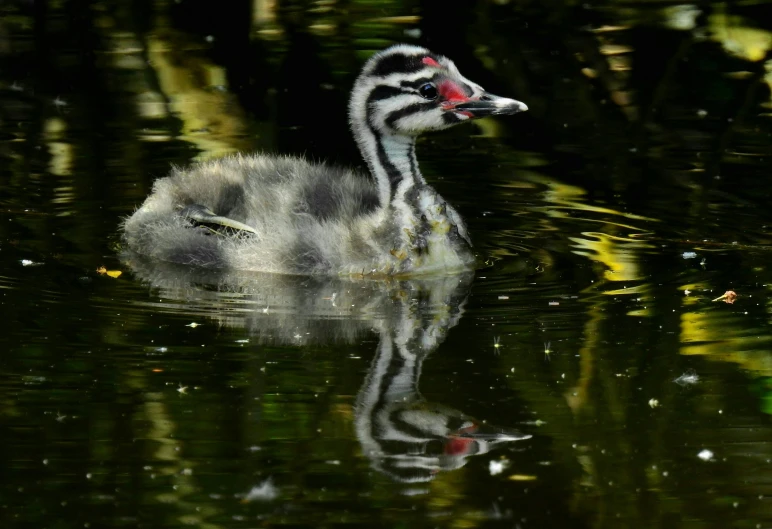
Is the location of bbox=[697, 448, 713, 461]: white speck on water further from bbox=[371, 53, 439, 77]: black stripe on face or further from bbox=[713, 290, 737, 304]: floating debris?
bbox=[371, 53, 439, 77]: black stripe on face

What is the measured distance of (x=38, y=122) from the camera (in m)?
11.6

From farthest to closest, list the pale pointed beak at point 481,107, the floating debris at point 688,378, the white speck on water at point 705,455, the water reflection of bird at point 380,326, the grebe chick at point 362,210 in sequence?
the pale pointed beak at point 481,107, the grebe chick at point 362,210, the floating debris at point 688,378, the water reflection of bird at point 380,326, the white speck on water at point 705,455

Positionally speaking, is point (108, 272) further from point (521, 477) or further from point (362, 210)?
point (521, 477)

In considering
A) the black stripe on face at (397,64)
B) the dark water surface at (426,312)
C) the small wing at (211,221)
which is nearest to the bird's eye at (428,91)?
the black stripe on face at (397,64)

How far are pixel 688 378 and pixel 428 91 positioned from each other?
2833mm

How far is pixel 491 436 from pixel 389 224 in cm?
289

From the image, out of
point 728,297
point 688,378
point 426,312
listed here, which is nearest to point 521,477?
point 688,378

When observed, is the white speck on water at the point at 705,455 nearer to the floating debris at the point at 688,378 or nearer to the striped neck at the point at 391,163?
the floating debris at the point at 688,378

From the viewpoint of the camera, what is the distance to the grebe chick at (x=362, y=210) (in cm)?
837

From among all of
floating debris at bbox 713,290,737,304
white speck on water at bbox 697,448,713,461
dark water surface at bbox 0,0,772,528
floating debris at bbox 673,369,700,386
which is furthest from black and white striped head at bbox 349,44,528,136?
white speck on water at bbox 697,448,713,461

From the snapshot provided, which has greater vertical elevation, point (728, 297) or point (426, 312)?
point (728, 297)

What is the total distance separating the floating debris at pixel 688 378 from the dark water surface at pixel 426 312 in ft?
0.06

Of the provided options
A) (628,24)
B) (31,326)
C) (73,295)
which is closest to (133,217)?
(73,295)

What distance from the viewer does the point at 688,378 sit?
631cm
